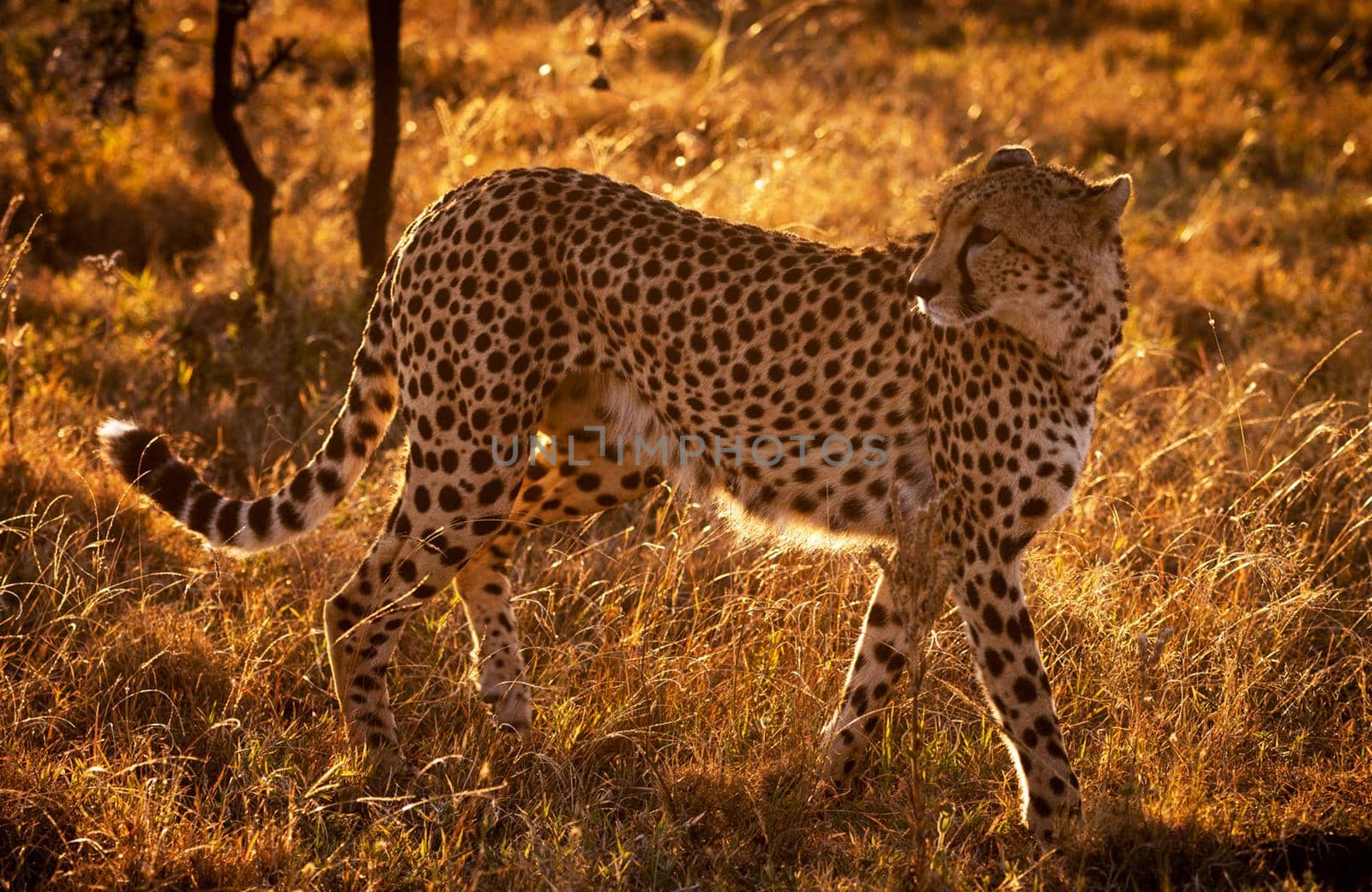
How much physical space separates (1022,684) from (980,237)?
2.87ft

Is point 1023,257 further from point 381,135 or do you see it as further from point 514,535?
point 381,135

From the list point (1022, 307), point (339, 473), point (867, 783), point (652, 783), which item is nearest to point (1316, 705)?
point (867, 783)

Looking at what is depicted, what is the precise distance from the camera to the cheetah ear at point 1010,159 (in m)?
2.79

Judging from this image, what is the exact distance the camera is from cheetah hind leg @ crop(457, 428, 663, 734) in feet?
11.0

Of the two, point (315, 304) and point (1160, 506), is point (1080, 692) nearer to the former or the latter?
point (1160, 506)

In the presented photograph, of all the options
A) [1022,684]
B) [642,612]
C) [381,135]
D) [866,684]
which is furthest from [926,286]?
[381,135]

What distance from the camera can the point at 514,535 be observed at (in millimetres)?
3463

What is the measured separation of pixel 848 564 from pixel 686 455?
0.76 m

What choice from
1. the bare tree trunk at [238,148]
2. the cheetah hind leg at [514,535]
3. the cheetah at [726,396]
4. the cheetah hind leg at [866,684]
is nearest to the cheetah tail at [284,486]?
the cheetah at [726,396]

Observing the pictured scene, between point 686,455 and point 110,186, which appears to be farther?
point 110,186

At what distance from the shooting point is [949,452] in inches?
108

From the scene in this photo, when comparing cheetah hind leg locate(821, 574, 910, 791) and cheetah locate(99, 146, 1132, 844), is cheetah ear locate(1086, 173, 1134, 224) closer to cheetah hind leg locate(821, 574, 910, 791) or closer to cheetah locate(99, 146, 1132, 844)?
cheetah locate(99, 146, 1132, 844)

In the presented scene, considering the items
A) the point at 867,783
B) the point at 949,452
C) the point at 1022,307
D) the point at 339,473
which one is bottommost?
the point at 867,783

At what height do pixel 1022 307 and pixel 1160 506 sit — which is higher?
pixel 1022 307
